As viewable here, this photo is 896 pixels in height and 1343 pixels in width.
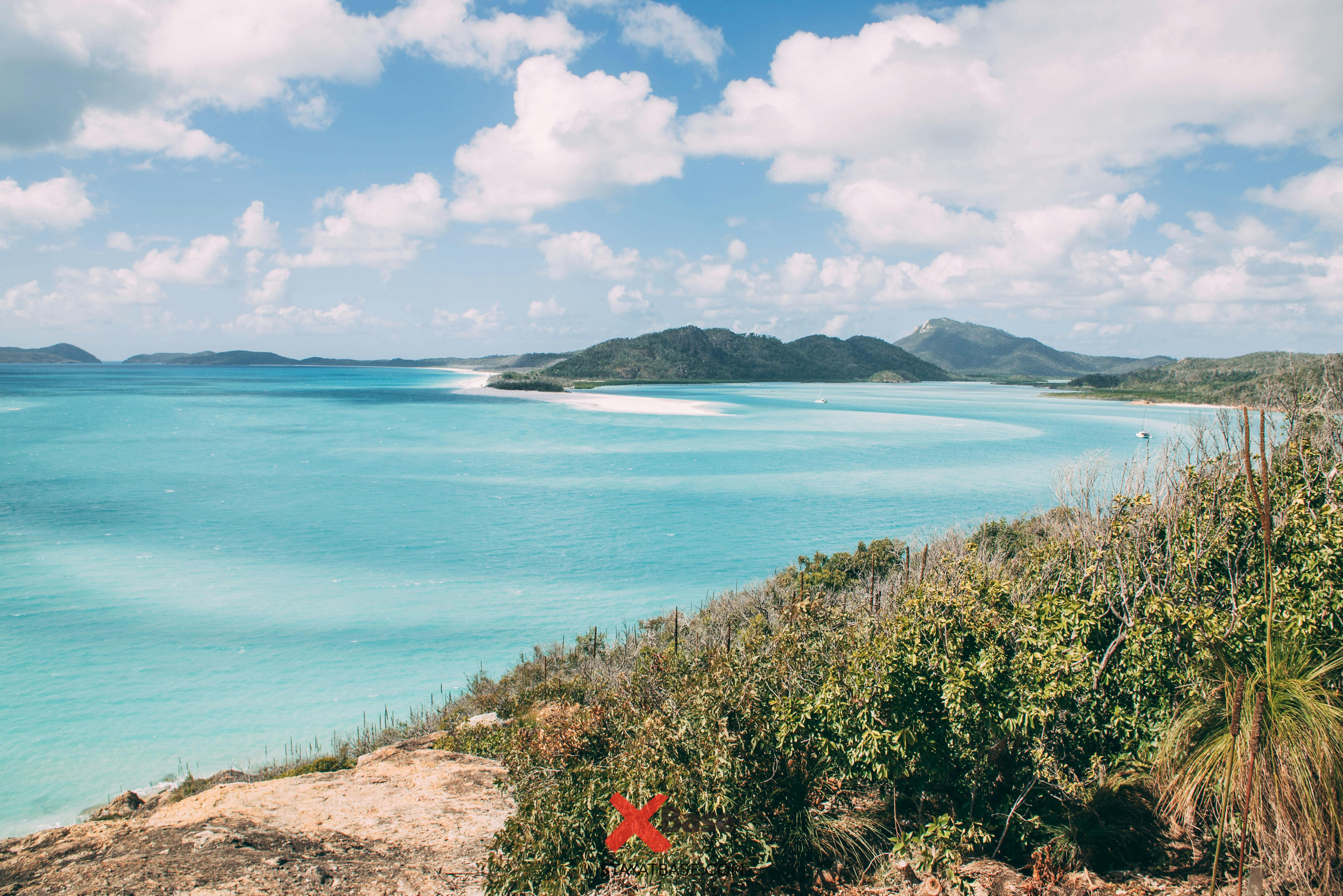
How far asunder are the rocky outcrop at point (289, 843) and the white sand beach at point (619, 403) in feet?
286

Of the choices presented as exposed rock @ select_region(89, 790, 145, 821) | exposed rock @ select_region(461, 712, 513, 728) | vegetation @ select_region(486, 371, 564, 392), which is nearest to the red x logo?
exposed rock @ select_region(461, 712, 513, 728)

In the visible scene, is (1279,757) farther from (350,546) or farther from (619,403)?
(619,403)

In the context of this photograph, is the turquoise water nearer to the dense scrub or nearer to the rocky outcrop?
the rocky outcrop

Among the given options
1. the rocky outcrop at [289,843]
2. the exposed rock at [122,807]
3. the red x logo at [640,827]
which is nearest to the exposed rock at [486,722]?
the rocky outcrop at [289,843]

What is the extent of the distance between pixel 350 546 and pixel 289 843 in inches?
1074

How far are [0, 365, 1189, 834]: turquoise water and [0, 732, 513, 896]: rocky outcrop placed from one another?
681cm

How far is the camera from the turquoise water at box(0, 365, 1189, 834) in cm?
1816

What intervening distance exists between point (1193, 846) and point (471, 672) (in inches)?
698

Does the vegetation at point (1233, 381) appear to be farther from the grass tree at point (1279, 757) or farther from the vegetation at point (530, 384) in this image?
the vegetation at point (530, 384)

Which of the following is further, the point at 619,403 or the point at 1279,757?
the point at 619,403

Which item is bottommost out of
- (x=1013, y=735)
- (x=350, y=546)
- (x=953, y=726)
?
(x=350, y=546)

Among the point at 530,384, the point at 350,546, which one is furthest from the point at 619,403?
the point at 350,546

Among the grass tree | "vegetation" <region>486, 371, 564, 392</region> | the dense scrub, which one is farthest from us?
"vegetation" <region>486, 371, 564, 392</region>

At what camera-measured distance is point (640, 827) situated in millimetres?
6266
